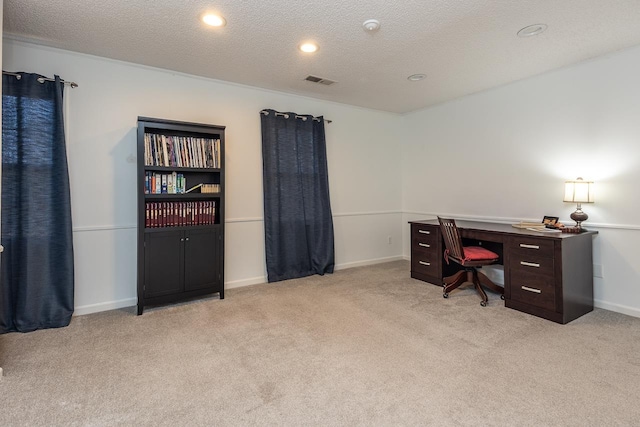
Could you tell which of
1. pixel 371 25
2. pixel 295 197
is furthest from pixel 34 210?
pixel 371 25

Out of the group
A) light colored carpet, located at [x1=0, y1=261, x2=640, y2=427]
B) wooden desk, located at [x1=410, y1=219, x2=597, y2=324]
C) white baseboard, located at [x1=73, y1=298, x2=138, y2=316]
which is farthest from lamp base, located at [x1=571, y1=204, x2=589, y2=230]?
white baseboard, located at [x1=73, y1=298, x2=138, y2=316]

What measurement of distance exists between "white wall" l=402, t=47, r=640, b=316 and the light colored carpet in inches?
28.9

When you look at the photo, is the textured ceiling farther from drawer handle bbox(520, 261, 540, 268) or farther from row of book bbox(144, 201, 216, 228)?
drawer handle bbox(520, 261, 540, 268)

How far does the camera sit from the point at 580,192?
3.11 metres

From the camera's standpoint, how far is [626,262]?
301cm

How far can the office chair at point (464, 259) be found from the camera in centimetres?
334

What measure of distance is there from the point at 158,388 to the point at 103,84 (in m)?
2.84

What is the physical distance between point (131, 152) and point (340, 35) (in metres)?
2.33

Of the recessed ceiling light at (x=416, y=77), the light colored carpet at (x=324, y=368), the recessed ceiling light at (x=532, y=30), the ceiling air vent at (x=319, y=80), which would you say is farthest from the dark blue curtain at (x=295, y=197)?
the recessed ceiling light at (x=532, y=30)

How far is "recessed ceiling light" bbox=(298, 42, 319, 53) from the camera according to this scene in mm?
2840

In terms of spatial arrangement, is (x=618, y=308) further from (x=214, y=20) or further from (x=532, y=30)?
(x=214, y=20)

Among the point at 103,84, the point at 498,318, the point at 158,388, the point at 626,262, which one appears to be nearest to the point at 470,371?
the point at 498,318

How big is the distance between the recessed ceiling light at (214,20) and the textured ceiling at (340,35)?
0.05 metres

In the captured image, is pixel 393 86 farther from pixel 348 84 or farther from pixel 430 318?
pixel 430 318
